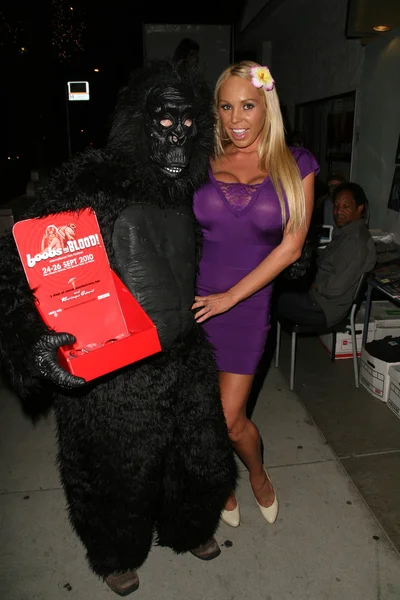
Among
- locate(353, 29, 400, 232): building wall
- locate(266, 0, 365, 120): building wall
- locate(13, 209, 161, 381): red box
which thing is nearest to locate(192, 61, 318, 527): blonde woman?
locate(13, 209, 161, 381): red box

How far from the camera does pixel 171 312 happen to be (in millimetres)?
1641

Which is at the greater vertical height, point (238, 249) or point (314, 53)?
point (314, 53)

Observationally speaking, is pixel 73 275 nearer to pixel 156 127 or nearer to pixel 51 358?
pixel 51 358

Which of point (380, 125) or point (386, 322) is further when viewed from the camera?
point (380, 125)

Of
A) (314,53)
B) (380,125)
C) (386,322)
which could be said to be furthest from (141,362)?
(314,53)

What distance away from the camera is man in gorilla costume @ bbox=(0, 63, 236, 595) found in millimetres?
1496

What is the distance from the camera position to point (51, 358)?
4.52 ft

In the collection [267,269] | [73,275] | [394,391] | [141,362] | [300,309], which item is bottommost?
[394,391]

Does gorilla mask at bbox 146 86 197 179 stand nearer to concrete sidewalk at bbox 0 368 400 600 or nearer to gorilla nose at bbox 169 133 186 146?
gorilla nose at bbox 169 133 186 146

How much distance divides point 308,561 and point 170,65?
6.82 feet

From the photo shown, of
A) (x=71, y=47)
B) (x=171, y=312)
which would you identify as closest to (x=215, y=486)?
(x=171, y=312)

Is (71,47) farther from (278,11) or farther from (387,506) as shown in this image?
(387,506)

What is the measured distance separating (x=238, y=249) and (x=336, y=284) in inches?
65.1

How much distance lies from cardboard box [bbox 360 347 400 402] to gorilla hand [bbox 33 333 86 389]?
257 cm
